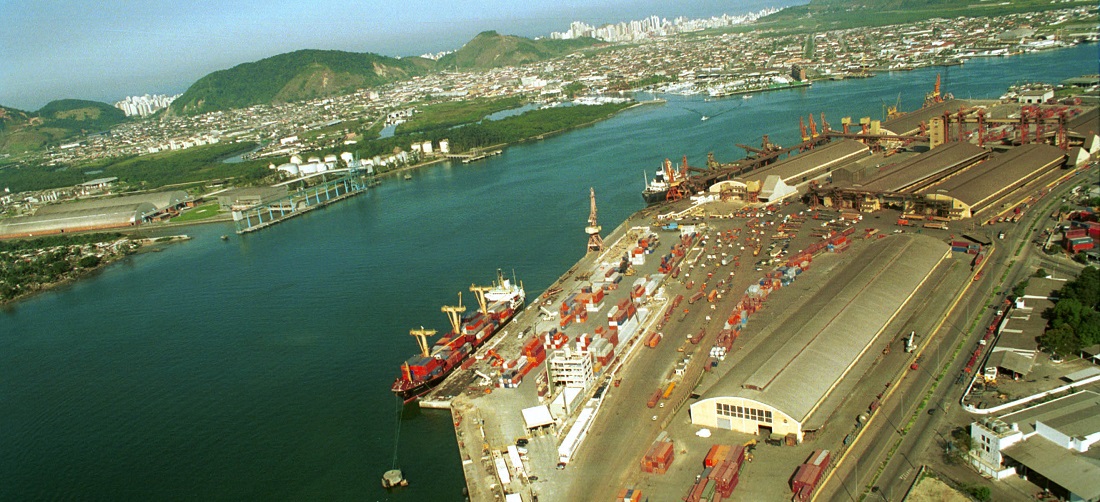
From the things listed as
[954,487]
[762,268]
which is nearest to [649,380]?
[954,487]

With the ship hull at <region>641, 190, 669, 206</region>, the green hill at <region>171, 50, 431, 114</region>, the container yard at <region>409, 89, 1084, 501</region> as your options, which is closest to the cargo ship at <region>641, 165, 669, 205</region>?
the ship hull at <region>641, 190, 669, 206</region>

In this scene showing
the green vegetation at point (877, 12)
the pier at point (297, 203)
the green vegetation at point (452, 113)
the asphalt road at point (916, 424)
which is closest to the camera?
the asphalt road at point (916, 424)

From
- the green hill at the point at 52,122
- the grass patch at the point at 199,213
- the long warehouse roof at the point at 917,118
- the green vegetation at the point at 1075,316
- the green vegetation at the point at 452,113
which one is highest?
the green hill at the point at 52,122

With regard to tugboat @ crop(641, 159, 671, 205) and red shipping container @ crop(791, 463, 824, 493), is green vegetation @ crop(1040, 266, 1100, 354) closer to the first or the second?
red shipping container @ crop(791, 463, 824, 493)

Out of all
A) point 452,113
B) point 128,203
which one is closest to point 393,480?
point 128,203

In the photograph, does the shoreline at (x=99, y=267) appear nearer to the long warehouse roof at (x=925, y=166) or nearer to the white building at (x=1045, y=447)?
the long warehouse roof at (x=925, y=166)

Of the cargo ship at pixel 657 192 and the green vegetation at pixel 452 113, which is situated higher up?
the green vegetation at pixel 452 113

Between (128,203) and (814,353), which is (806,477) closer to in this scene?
(814,353)

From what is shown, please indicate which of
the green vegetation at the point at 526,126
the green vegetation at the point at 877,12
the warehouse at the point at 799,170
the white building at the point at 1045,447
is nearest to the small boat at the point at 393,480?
the white building at the point at 1045,447

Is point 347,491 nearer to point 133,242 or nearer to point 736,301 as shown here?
point 736,301
